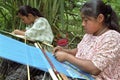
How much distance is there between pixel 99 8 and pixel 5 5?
2.20 m

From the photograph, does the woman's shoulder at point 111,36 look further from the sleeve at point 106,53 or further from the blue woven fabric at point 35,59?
the blue woven fabric at point 35,59

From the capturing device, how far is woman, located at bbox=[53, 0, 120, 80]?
181 cm

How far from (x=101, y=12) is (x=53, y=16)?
1.85 meters

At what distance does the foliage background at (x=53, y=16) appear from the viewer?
3.70 meters

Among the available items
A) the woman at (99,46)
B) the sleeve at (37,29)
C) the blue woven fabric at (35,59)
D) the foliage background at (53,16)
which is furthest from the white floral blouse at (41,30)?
the woman at (99,46)

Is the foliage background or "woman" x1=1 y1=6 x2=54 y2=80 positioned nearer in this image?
"woman" x1=1 y1=6 x2=54 y2=80

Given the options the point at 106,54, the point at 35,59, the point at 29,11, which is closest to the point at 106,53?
the point at 106,54

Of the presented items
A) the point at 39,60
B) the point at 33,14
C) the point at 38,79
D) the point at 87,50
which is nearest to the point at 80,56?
the point at 87,50

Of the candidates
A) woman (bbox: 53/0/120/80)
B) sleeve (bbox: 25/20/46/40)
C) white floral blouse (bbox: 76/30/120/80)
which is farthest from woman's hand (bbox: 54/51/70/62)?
sleeve (bbox: 25/20/46/40)

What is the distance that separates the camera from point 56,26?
3957 mm

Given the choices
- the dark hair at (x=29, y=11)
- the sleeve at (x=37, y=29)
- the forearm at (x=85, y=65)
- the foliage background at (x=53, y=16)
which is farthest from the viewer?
the foliage background at (x=53, y=16)

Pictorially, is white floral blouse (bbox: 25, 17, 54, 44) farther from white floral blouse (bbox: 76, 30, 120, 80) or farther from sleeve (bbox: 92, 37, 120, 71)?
sleeve (bbox: 92, 37, 120, 71)

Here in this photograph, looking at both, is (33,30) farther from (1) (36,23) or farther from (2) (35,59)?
(2) (35,59)

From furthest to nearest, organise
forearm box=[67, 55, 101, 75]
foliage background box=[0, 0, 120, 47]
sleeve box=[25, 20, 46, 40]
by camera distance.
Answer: foliage background box=[0, 0, 120, 47] → sleeve box=[25, 20, 46, 40] → forearm box=[67, 55, 101, 75]
